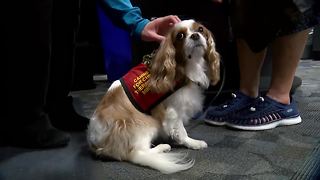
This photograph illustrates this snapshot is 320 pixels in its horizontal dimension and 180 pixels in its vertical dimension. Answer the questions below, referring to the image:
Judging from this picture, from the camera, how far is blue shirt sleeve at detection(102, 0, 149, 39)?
54.6 inches

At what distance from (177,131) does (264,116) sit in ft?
1.33

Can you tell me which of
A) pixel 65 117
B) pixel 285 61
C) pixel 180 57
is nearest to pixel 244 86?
pixel 285 61

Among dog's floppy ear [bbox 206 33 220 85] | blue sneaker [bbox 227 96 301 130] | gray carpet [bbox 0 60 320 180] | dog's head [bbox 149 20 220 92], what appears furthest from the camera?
blue sneaker [bbox 227 96 301 130]

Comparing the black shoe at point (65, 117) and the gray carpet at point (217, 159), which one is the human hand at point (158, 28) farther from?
the black shoe at point (65, 117)

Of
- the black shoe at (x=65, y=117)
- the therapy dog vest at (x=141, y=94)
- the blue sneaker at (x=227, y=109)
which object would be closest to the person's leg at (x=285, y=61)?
the blue sneaker at (x=227, y=109)

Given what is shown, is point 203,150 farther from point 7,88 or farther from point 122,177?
point 7,88

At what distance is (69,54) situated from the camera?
1646mm

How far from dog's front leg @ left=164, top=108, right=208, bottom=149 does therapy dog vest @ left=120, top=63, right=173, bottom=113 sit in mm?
65

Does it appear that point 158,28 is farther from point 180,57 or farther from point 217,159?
point 217,159

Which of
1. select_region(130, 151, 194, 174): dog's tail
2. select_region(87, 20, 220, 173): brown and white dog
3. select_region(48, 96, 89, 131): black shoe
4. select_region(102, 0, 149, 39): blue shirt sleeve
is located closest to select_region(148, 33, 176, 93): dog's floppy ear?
select_region(87, 20, 220, 173): brown and white dog

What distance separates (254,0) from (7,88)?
0.99 metres

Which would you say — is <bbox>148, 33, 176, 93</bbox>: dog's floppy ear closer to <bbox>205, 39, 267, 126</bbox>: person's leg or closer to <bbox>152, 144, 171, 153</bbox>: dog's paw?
<bbox>152, 144, 171, 153</bbox>: dog's paw

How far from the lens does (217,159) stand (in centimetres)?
123

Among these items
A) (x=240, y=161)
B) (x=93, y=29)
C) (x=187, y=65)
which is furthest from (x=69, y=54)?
(x=93, y=29)
